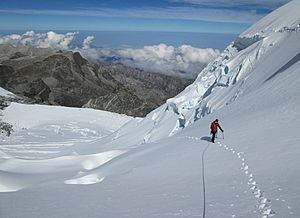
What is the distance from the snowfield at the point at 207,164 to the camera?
962 centimetres

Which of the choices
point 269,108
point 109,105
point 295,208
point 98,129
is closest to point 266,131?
point 269,108

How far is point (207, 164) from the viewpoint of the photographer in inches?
548

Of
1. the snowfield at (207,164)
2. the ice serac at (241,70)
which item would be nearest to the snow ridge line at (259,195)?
the snowfield at (207,164)

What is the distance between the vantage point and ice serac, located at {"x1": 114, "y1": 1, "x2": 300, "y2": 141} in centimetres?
3061

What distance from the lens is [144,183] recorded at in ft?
44.4

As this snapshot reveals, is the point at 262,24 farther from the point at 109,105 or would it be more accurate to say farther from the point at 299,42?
the point at 109,105

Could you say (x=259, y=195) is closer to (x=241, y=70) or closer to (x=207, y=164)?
(x=207, y=164)

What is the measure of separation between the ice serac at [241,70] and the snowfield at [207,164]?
126 mm

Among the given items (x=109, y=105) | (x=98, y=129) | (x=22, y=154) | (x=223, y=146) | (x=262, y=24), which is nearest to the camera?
(x=223, y=146)

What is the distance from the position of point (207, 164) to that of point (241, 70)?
23006 millimetres

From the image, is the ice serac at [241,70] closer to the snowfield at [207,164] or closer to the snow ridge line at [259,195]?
the snowfield at [207,164]

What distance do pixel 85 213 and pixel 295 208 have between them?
18.7 feet

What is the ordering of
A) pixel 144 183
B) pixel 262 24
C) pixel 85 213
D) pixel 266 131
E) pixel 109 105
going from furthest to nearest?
pixel 109 105
pixel 262 24
pixel 266 131
pixel 144 183
pixel 85 213

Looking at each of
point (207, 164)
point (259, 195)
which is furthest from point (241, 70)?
point (259, 195)
